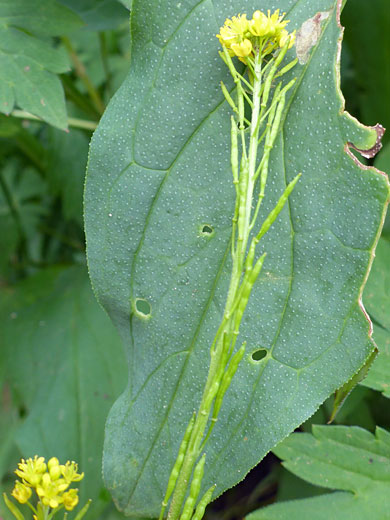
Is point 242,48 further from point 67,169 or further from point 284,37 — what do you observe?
point 67,169

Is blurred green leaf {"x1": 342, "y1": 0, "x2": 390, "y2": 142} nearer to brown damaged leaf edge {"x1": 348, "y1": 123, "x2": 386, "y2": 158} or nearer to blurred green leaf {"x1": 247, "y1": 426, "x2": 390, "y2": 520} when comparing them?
brown damaged leaf edge {"x1": 348, "y1": 123, "x2": 386, "y2": 158}

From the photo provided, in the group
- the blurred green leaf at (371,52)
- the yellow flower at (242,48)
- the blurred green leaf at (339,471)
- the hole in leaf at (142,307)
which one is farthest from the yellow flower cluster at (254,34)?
the blurred green leaf at (371,52)

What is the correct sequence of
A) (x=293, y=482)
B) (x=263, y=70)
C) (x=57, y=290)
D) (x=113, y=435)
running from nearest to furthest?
(x=263, y=70)
(x=113, y=435)
(x=293, y=482)
(x=57, y=290)

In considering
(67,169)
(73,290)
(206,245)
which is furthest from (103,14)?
(206,245)

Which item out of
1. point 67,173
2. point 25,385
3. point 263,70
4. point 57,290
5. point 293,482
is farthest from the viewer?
point 67,173

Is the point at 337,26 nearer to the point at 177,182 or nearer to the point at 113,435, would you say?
the point at 177,182

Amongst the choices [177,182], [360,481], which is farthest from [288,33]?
[360,481]

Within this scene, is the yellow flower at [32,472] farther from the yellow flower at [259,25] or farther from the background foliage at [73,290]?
the yellow flower at [259,25]
